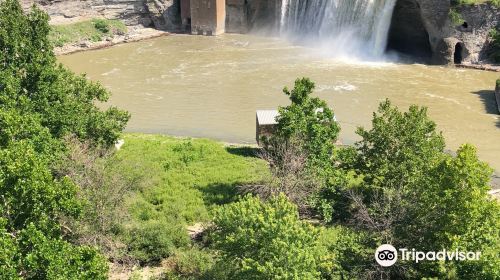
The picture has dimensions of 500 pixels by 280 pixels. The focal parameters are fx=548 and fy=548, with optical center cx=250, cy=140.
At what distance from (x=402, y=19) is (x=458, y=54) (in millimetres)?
6641

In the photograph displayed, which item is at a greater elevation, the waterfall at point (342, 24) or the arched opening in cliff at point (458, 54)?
the waterfall at point (342, 24)

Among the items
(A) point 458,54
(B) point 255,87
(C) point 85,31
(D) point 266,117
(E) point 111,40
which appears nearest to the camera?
(D) point 266,117

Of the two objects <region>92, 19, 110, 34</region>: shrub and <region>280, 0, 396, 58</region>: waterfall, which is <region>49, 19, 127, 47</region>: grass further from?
<region>280, 0, 396, 58</region>: waterfall

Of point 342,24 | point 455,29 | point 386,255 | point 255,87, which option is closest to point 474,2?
point 455,29

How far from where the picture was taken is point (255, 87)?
4262 cm

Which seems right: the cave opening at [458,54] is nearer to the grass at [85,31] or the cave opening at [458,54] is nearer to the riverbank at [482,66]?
the riverbank at [482,66]

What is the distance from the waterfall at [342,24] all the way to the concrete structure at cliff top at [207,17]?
678cm

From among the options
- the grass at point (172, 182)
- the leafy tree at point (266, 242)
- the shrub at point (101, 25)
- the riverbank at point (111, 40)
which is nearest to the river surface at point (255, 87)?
the riverbank at point (111, 40)

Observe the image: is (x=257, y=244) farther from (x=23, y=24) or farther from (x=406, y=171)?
(x=23, y=24)

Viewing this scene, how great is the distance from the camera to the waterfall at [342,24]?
5053 centimetres

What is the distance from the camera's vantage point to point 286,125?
914 inches

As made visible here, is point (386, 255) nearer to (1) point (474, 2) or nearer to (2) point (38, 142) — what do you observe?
(2) point (38, 142)

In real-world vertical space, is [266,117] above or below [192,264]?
above

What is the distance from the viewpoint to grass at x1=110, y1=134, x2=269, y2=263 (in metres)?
20.7
